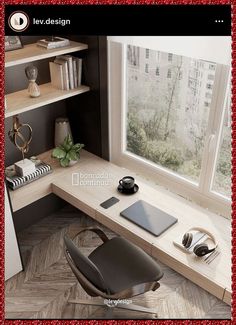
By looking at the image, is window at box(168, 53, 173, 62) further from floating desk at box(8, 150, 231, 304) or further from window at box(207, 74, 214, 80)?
floating desk at box(8, 150, 231, 304)

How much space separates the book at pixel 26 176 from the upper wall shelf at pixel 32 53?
2.61 feet

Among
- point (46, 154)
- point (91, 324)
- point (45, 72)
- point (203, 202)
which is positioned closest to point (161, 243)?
point (203, 202)

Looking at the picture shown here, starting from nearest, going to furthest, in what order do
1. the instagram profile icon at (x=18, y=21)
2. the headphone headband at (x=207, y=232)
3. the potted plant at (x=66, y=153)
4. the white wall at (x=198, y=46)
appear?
the instagram profile icon at (x=18, y=21), the white wall at (x=198, y=46), the headphone headband at (x=207, y=232), the potted plant at (x=66, y=153)

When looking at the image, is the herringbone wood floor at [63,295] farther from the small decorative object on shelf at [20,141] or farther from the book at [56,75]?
the book at [56,75]

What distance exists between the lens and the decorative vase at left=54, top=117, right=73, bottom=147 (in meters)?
2.99

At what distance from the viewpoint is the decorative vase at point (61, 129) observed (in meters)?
2.99

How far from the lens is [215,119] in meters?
2.35

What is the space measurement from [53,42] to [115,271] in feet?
5.06

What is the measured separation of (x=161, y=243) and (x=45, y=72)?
1.54 metres

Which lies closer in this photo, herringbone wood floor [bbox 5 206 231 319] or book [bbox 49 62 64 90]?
herringbone wood floor [bbox 5 206 231 319]

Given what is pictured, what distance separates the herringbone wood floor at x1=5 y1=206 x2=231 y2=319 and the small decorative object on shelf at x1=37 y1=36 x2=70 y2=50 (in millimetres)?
1484

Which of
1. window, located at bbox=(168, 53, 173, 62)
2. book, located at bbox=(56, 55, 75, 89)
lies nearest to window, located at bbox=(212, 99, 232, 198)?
window, located at bbox=(168, 53, 173, 62)

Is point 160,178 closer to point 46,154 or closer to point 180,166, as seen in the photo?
point 180,166

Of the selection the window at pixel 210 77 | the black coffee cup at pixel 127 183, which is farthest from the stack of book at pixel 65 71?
the window at pixel 210 77
